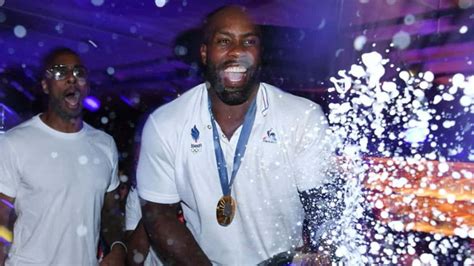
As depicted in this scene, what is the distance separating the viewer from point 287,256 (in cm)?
252

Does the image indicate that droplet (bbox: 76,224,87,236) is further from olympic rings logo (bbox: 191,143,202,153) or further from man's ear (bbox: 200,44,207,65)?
man's ear (bbox: 200,44,207,65)

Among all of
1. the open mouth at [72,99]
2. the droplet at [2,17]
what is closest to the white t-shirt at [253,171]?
the open mouth at [72,99]

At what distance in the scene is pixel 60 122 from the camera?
11.0ft

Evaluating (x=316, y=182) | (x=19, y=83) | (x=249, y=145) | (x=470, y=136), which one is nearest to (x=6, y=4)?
(x=19, y=83)

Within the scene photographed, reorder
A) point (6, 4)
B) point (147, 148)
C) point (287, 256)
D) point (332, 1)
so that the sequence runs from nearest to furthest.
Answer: point (287, 256) < point (147, 148) < point (6, 4) < point (332, 1)

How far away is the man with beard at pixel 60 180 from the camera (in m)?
3.10

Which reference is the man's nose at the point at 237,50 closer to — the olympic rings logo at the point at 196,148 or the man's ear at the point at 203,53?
the man's ear at the point at 203,53

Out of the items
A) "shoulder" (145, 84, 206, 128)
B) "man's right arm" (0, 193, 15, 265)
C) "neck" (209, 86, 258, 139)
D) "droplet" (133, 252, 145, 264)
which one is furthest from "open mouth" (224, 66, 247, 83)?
"man's right arm" (0, 193, 15, 265)

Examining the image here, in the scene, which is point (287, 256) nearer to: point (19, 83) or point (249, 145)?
point (249, 145)

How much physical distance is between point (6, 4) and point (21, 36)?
3.07ft

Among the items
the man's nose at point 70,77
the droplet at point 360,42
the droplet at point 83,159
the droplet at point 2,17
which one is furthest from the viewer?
the droplet at point 360,42

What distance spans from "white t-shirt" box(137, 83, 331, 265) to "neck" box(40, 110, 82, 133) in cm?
73

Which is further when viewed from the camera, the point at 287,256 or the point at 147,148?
the point at 147,148

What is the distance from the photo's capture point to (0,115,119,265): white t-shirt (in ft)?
10.1
